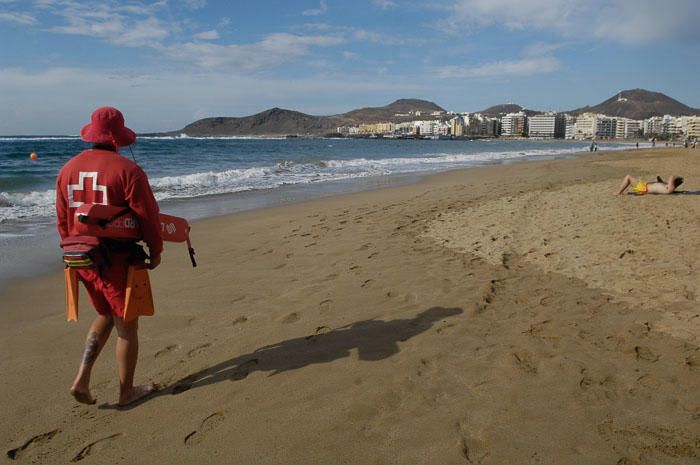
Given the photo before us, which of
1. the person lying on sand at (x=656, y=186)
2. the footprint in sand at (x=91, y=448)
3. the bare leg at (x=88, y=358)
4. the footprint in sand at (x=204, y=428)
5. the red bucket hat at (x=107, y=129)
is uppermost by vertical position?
the red bucket hat at (x=107, y=129)

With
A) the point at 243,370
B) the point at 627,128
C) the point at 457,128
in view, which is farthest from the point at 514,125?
the point at 243,370

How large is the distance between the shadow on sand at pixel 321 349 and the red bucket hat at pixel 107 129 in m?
1.55

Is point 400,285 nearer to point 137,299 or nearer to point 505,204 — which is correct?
point 137,299

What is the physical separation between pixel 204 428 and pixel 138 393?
0.59 meters

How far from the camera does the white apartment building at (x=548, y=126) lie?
16188 cm

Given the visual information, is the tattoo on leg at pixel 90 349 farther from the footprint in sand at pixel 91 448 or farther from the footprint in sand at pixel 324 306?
the footprint in sand at pixel 324 306

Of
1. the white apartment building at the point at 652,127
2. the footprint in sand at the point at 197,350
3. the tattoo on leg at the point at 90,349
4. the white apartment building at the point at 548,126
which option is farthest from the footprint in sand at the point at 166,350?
the white apartment building at the point at 652,127

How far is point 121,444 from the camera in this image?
7.91 ft

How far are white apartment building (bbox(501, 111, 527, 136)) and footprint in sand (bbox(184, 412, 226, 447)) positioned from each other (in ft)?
593

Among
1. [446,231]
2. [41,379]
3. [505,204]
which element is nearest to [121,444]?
[41,379]

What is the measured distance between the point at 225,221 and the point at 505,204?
18.1ft

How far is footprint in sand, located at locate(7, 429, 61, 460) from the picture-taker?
234 centimetres

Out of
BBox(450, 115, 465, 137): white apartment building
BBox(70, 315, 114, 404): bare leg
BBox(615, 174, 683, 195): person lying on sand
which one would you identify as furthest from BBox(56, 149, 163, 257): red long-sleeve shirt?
BBox(450, 115, 465, 137): white apartment building

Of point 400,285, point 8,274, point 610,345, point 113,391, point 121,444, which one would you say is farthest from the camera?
point 8,274
